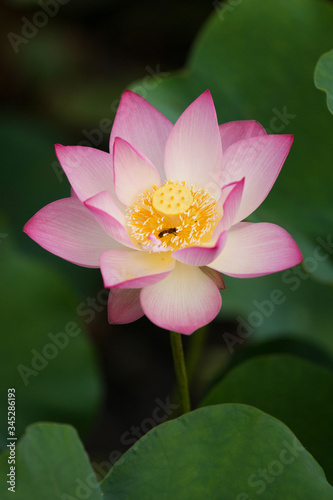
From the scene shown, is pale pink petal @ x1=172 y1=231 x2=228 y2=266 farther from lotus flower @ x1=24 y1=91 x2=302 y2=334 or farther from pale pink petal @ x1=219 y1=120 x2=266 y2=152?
pale pink petal @ x1=219 y1=120 x2=266 y2=152

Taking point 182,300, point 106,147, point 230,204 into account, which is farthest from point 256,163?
point 106,147

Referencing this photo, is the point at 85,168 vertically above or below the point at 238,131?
above

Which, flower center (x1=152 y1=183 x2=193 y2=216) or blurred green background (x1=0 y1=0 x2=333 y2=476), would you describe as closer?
flower center (x1=152 y1=183 x2=193 y2=216)

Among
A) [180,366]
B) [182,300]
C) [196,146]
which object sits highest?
[196,146]

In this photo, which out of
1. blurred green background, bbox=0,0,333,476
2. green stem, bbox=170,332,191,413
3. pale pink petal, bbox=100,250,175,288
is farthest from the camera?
blurred green background, bbox=0,0,333,476

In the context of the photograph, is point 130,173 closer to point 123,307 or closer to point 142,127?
point 142,127

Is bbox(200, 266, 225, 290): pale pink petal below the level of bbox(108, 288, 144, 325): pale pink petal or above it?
below

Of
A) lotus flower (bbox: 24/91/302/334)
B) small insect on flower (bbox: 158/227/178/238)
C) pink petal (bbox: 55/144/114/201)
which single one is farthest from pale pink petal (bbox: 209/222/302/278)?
pink petal (bbox: 55/144/114/201)

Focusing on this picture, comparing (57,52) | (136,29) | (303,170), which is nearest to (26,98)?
(57,52)
